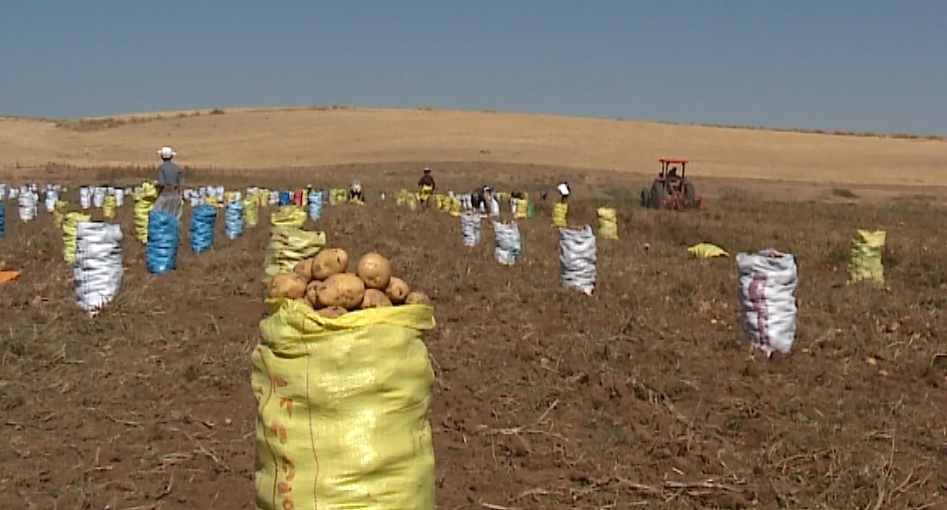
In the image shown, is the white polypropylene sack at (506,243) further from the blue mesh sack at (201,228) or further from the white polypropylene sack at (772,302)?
the white polypropylene sack at (772,302)

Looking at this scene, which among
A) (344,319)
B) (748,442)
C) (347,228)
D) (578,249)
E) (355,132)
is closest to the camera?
(344,319)

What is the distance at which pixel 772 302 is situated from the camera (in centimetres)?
759

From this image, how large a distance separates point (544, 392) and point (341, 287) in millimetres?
3113

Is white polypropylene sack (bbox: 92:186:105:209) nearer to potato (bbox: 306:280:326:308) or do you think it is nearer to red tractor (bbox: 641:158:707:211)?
red tractor (bbox: 641:158:707:211)

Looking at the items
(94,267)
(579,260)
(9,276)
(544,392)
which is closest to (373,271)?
(544,392)

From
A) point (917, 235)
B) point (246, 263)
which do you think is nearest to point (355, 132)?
point (917, 235)

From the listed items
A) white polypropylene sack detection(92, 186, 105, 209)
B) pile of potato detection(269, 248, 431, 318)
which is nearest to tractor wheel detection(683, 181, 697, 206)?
white polypropylene sack detection(92, 186, 105, 209)

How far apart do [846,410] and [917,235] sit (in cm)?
1281

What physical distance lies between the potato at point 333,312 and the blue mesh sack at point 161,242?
734cm

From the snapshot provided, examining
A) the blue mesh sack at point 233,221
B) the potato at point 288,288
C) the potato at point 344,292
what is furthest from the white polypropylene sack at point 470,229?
the potato at point 344,292

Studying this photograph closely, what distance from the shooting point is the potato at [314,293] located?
3.76 m

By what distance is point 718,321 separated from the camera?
8930 millimetres

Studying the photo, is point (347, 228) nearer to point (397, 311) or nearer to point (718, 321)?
point (718, 321)

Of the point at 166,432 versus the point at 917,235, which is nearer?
the point at 166,432
